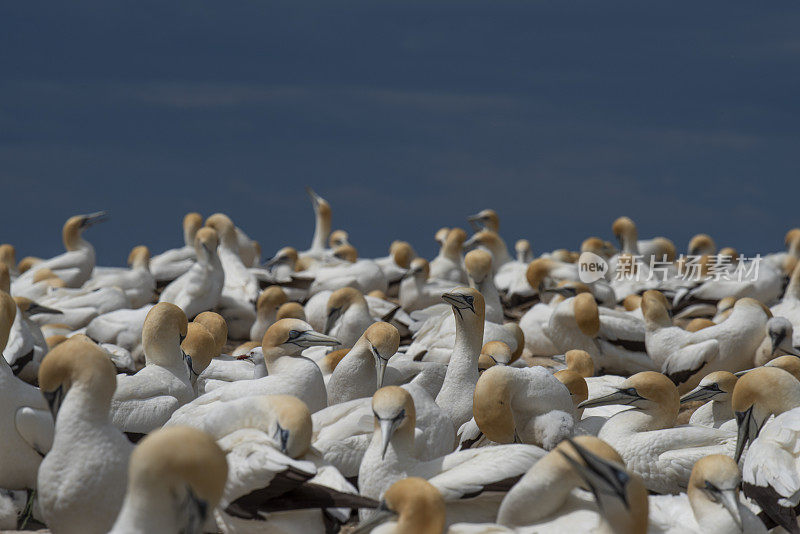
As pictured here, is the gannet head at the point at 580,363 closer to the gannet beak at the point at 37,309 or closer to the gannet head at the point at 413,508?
the gannet head at the point at 413,508

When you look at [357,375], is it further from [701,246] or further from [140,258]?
[701,246]

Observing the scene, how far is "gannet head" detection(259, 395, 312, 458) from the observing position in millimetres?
5133

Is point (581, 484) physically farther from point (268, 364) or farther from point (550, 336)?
point (550, 336)

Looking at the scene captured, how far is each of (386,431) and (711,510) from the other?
1.50 meters

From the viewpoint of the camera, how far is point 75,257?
596 inches

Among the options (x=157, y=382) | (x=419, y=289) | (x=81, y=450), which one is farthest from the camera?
(x=419, y=289)

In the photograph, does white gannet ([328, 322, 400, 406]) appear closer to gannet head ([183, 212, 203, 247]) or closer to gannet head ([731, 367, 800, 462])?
gannet head ([731, 367, 800, 462])

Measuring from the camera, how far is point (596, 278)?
567 inches

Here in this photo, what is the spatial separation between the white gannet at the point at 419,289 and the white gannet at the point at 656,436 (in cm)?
642

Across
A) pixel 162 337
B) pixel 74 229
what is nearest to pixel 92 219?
pixel 74 229

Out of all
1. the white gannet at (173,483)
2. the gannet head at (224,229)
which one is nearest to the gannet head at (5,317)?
the white gannet at (173,483)

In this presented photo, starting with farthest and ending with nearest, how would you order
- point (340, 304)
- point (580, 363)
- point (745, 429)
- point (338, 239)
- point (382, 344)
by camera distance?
point (338, 239)
point (340, 304)
point (580, 363)
point (382, 344)
point (745, 429)

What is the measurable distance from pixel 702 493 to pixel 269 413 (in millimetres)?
2008

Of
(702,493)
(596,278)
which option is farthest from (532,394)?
(596,278)
